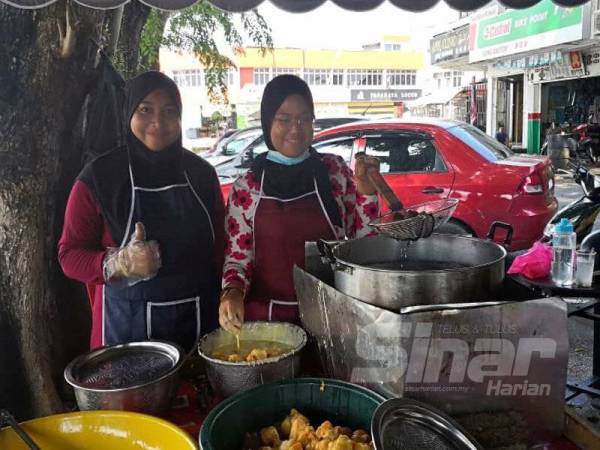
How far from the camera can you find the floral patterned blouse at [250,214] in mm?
2072

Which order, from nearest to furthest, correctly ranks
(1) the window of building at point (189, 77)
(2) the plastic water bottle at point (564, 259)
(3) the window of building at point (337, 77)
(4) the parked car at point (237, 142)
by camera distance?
(2) the plastic water bottle at point (564, 259)
(4) the parked car at point (237, 142)
(1) the window of building at point (189, 77)
(3) the window of building at point (337, 77)

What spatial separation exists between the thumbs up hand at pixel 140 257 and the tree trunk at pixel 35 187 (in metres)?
1.01

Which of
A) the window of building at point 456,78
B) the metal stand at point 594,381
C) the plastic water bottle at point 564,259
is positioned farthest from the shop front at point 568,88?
the window of building at point 456,78

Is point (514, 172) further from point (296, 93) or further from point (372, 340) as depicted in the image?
point (372, 340)

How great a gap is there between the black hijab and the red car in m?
3.31

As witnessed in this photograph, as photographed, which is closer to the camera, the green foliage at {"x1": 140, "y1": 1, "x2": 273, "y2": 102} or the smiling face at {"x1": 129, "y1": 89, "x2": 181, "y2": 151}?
the smiling face at {"x1": 129, "y1": 89, "x2": 181, "y2": 151}

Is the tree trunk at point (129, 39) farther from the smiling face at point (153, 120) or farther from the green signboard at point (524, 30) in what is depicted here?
the green signboard at point (524, 30)

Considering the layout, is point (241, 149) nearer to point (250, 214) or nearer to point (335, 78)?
point (250, 214)

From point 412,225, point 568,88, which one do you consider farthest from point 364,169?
point 568,88

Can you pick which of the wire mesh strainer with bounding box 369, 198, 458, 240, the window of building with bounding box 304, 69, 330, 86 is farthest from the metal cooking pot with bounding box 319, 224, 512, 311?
the window of building with bounding box 304, 69, 330, 86

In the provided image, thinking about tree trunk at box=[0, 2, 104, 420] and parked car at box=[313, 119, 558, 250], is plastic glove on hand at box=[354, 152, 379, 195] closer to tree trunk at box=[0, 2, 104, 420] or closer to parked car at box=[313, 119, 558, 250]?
tree trunk at box=[0, 2, 104, 420]

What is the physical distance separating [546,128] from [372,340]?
19138 mm

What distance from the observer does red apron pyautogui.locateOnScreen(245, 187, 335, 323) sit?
213 cm

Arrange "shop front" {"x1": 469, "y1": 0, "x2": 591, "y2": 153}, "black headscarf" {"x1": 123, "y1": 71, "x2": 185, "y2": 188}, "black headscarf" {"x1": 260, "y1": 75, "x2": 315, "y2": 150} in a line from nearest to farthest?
"black headscarf" {"x1": 123, "y1": 71, "x2": 185, "y2": 188}
"black headscarf" {"x1": 260, "y1": 75, "x2": 315, "y2": 150}
"shop front" {"x1": 469, "y1": 0, "x2": 591, "y2": 153}
